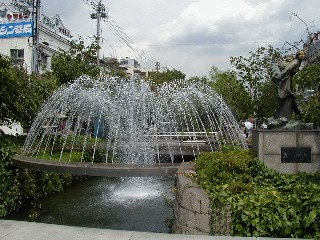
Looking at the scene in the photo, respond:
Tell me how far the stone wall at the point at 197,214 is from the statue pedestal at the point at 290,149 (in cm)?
270

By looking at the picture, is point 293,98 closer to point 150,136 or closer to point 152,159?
point 152,159

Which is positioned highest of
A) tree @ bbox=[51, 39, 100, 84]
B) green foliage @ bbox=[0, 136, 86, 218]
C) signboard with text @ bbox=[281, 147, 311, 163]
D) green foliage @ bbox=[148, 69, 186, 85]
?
green foliage @ bbox=[148, 69, 186, 85]

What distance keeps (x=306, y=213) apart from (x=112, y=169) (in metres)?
4.36

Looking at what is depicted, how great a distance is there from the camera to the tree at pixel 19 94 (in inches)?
555

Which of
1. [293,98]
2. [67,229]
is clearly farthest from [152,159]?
[67,229]

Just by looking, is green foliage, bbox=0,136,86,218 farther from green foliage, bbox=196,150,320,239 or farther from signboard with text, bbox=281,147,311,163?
signboard with text, bbox=281,147,311,163

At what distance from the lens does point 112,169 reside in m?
8.73

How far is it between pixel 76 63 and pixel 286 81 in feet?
57.5

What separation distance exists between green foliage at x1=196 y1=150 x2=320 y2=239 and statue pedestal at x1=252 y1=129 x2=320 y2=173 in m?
1.24

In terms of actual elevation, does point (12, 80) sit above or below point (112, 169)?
above

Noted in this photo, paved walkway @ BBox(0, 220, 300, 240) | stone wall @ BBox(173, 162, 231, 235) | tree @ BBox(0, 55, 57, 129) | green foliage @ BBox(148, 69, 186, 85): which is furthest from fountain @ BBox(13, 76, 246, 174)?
green foliage @ BBox(148, 69, 186, 85)

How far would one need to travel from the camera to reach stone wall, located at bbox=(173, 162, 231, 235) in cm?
615

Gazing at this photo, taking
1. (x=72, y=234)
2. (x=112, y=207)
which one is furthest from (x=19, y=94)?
(x=72, y=234)

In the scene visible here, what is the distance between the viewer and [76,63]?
25.0m
